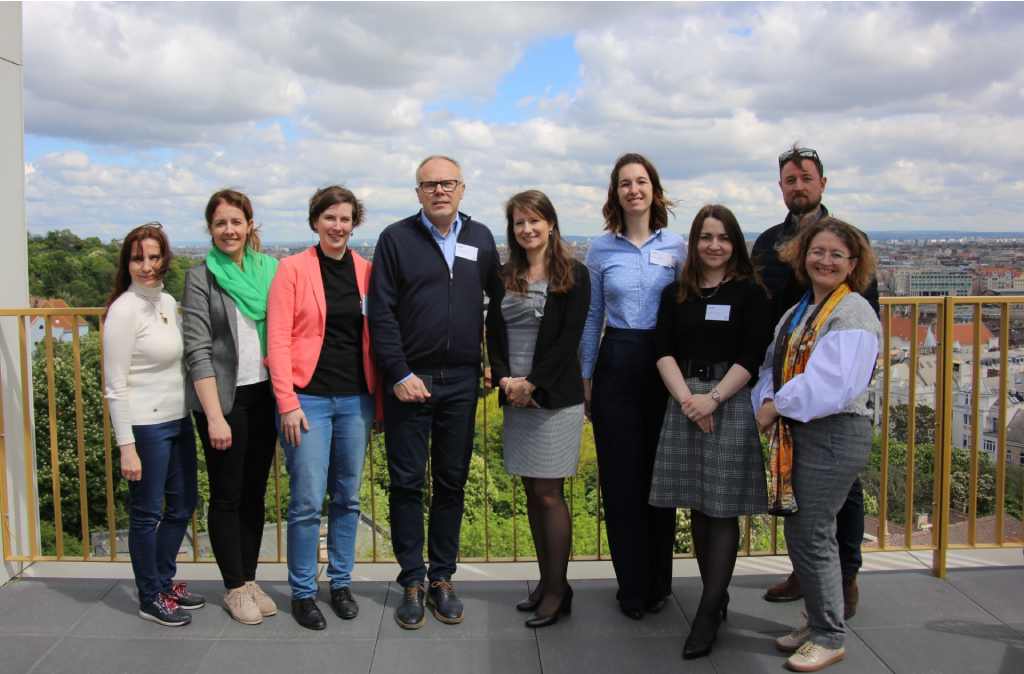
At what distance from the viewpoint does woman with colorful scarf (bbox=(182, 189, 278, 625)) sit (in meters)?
2.83

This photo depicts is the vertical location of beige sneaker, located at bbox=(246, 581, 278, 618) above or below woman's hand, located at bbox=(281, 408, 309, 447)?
below

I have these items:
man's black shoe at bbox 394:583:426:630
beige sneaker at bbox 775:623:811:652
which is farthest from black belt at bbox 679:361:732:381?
man's black shoe at bbox 394:583:426:630

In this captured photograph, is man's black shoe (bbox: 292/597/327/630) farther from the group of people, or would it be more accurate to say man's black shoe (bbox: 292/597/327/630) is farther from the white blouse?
the white blouse

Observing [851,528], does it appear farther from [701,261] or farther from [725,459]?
[701,261]

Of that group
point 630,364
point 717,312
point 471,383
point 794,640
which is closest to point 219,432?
point 471,383

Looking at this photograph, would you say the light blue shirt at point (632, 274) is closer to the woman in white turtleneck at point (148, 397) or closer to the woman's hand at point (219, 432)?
the woman's hand at point (219, 432)

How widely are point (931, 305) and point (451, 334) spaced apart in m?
2.07

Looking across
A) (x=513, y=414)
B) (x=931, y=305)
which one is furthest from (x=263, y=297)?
(x=931, y=305)

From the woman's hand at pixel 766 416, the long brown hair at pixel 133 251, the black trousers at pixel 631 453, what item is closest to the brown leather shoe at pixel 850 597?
the black trousers at pixel 631 453

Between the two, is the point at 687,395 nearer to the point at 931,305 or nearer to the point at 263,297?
the point at 931,305

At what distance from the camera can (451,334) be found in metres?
2.91

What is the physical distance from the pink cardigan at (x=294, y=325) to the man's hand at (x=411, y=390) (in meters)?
0.26

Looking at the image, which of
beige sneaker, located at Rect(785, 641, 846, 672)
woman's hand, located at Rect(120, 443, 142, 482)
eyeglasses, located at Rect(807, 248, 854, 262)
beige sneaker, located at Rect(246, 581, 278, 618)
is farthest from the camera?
beige sneaker, located at Rect(246, 581, 278, 618)

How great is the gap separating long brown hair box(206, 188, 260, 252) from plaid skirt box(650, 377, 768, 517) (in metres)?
1.68
